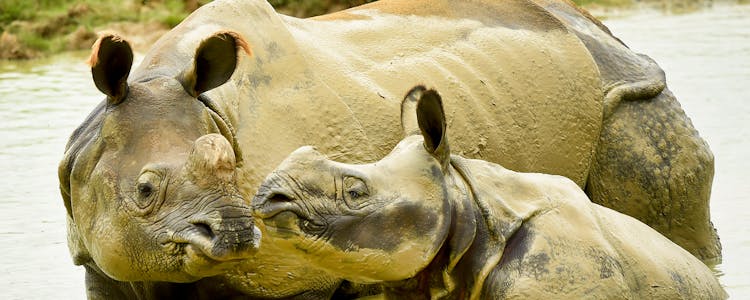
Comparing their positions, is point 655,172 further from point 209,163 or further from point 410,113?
point 209,163

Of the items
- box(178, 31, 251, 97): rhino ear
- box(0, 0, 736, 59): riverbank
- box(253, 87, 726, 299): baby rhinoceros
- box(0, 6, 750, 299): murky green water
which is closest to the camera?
box(253, 87, 726, 299): baby rhinoceros

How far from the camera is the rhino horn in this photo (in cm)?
679

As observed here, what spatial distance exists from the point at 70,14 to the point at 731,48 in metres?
10.8

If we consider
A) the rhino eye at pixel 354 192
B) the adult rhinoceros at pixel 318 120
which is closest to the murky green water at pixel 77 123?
the adult rhinoceros at pixel 318 120

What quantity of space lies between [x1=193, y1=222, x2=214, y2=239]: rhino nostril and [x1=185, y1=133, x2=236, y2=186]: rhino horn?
17 centimetres

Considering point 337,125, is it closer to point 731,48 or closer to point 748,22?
point 731,48

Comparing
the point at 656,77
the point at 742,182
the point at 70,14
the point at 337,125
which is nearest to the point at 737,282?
the point at 656,77

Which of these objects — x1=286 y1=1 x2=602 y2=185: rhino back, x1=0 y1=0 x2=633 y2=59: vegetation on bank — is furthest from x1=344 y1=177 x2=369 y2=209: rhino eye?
x1=0 y1=0 x2=633 y2=59: vegetation on bank

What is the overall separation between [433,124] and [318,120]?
1879 mm

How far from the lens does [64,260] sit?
1025 cm

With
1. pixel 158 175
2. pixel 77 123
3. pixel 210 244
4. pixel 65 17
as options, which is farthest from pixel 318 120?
pixel 65 17

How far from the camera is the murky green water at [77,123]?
9867 mm

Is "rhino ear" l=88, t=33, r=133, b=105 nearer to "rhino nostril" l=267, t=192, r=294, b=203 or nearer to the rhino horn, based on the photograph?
the rhino horn

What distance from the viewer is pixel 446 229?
20.8 ft
